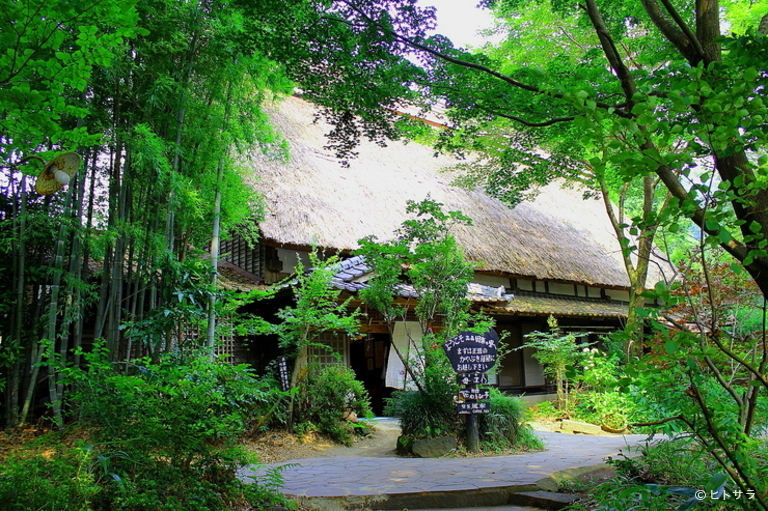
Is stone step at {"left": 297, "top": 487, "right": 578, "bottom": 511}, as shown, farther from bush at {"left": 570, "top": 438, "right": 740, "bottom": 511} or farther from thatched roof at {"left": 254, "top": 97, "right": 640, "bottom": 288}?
thatched roof at {"left": 254, "top": 97, "right": 640, "bottom": 288}

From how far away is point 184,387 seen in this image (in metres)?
3.69

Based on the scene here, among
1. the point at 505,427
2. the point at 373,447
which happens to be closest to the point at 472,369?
the point at 505,427

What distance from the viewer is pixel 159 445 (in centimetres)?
334

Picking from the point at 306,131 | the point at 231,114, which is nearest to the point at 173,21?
the point at 231,114

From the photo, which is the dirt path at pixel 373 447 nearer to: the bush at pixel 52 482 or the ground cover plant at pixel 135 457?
the ground cover plant at pixel 135 457

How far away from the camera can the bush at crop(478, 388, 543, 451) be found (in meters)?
6.70

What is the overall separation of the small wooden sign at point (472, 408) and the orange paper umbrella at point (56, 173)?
189 inches

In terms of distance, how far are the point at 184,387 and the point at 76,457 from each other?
811mm

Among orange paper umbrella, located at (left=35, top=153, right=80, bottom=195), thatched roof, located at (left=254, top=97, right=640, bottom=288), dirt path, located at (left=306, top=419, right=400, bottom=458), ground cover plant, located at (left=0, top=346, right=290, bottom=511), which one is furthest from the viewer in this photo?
thatched roof, located at (left=254, top=97, right=640, bottom=288)

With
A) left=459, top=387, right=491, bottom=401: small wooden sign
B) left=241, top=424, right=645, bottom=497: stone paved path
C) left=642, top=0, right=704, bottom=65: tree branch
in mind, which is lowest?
left=241, top=424, right=645, bottom=497: stone paved path

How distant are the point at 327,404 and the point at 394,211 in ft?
18.3

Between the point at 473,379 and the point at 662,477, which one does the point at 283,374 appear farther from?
the point at 662,477

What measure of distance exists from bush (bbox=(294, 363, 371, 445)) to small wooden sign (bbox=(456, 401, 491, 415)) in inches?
84.7

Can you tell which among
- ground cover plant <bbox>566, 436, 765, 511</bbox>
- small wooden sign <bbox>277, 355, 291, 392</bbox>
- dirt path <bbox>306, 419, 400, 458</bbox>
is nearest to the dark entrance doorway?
dirt path <bbox>306, 419, 400, 458</bbox>
